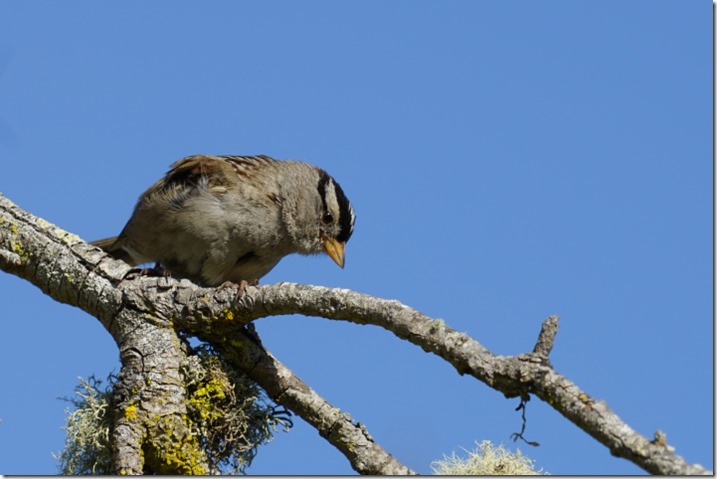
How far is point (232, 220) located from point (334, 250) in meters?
1.08

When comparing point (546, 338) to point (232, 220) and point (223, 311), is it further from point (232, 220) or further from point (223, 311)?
point (232, 220)

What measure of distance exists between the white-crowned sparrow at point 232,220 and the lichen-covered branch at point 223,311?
5.79 ft

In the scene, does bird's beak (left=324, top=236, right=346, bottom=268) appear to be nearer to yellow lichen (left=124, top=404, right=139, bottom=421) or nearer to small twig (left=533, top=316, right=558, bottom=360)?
yellow lichen (left=124, top=404, right=139, bottom=421)

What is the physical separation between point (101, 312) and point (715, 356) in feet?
10.9

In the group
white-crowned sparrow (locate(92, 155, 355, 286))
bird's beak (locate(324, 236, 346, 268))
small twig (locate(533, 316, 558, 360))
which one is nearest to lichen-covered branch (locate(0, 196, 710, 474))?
small twig (locate(533, 316, 558, 360))

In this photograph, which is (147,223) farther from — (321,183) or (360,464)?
(360,464)

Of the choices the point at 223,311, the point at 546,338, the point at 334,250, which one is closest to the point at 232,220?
the point at 334,250

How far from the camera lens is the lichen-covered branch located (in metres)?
4.16

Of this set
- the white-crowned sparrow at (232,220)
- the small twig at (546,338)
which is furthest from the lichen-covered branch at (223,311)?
the white-crowned sparrow at (232,220)

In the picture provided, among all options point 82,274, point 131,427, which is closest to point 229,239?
point 82,274

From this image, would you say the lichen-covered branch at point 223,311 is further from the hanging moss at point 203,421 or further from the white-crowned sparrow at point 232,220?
the white-crowned sparrow at point 232,220

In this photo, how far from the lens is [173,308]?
5.79 metres

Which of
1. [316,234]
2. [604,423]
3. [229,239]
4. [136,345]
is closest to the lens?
[604,423]

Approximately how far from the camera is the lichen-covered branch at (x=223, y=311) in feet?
13.6
